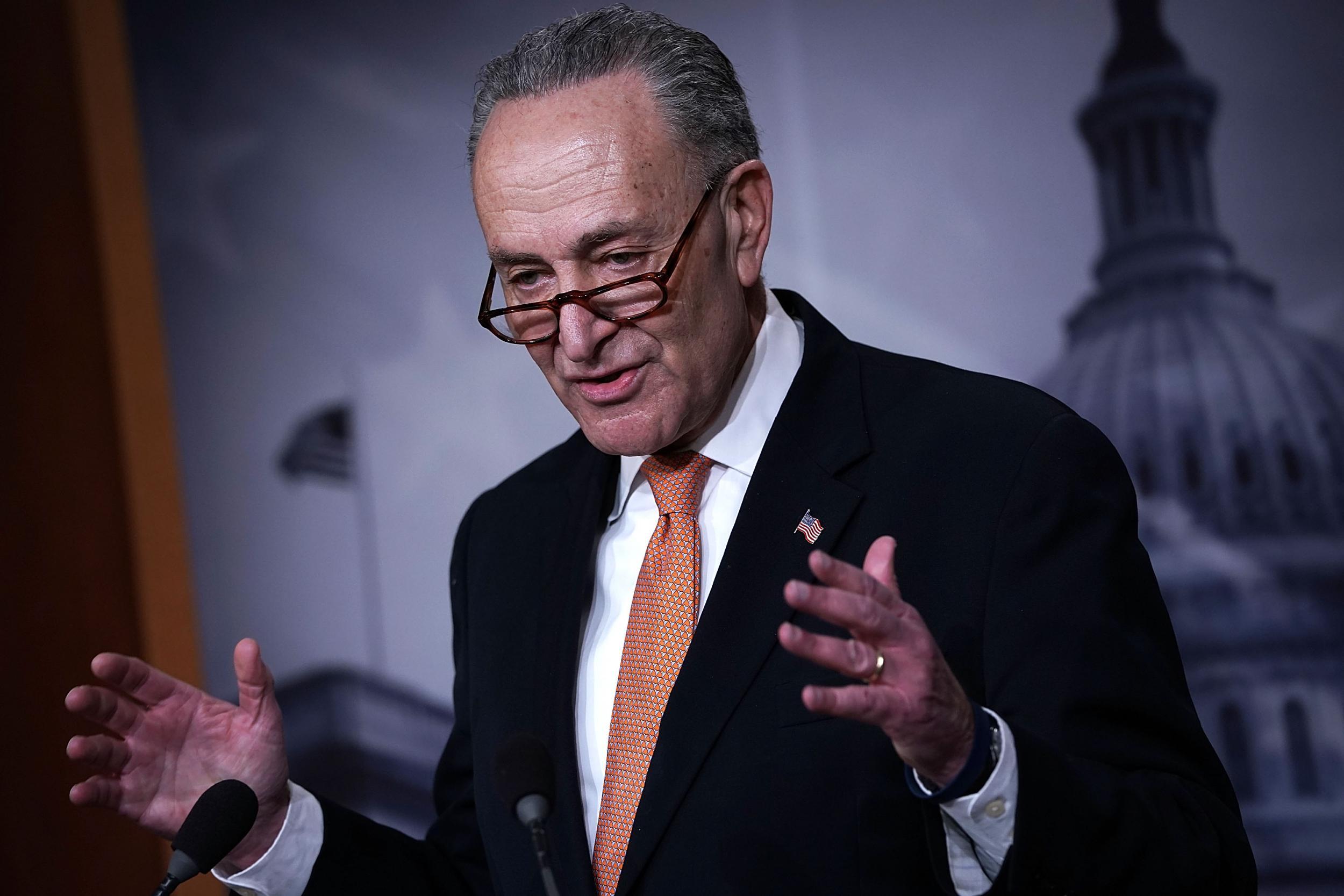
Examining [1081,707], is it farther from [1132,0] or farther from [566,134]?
[1132,0]

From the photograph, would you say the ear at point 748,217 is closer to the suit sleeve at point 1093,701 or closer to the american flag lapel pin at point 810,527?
the american flag lapel pin at point 810,527

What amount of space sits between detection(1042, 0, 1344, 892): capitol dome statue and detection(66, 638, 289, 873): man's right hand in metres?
2.12

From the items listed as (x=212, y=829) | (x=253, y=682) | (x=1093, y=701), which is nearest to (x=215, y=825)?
(x=212, y=829)

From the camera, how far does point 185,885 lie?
323cm

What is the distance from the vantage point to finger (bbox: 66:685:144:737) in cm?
140

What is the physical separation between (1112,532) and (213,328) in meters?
2.75

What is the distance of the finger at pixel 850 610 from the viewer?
968 millimetres

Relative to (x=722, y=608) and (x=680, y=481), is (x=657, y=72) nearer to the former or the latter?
(x=680, y=481)

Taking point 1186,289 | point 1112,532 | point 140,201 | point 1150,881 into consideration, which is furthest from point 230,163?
point 1150,881

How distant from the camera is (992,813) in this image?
112 centimetres

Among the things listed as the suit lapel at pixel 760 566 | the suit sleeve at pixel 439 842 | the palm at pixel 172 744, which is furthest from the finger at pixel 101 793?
the suit lapel at pixel 760 566

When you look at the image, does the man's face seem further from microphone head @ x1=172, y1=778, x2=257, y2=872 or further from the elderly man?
microphone head @ x1=172, y1=778, x2=257, y2=872

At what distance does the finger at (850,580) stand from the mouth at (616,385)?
1.79ft

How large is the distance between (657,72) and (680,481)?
51 cm
